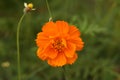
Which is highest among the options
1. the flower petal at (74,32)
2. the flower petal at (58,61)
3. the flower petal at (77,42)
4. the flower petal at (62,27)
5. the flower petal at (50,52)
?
the flower petal at (62,27)

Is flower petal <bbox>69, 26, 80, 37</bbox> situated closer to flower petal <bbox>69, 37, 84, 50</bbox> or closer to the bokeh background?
flower petal <bbox>69, 37, 84, 50</bbox>

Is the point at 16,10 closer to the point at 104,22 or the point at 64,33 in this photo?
the point at 104,22

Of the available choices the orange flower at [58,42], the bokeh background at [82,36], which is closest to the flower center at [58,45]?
the orange flower at [58,42]

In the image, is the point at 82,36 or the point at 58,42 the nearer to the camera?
the point at 58,42

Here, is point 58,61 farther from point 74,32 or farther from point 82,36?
point 82,36

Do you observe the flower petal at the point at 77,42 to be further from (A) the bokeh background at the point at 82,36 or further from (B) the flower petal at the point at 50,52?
(A) the bokeh background at the point at 82,36

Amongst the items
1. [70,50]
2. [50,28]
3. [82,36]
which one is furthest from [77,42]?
[82,36]

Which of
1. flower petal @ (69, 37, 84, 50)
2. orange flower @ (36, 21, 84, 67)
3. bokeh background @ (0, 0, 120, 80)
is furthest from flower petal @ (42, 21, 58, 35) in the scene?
bokeh background @ (0, 0, 120, 80)
